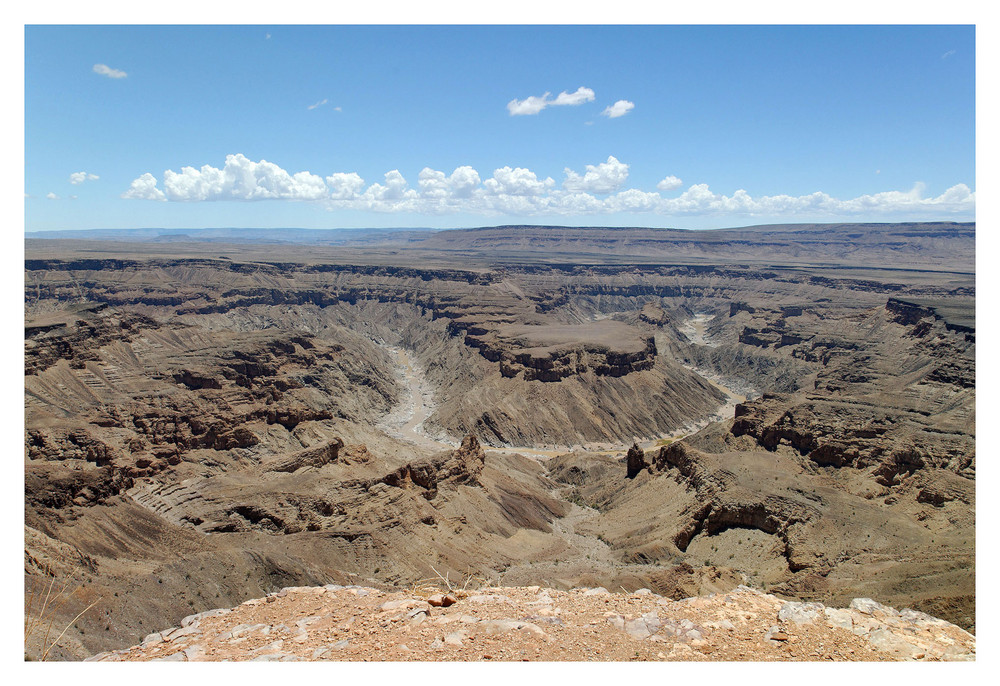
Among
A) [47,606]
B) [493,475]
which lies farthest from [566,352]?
[47,606]

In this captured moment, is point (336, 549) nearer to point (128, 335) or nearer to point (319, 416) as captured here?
point (319, 416)

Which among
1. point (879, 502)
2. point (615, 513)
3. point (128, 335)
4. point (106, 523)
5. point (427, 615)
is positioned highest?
point (128, 335)

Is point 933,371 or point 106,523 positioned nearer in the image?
point 106,523

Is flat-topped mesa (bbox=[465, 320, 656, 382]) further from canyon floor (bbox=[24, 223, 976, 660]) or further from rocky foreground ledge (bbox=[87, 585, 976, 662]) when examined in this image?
rocky foreground ledge (bbox=[87, 585, 976, 662])

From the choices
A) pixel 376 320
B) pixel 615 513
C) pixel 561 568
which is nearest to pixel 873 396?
pixel 615 513

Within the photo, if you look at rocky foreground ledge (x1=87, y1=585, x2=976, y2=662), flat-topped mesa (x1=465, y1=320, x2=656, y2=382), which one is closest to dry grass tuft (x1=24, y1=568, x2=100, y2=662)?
rocky foreground ledge (x1=87, y1=585, x2=976, y2=662)

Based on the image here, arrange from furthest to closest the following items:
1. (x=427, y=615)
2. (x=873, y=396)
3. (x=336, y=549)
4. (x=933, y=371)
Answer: (x=933, y=371) → (x=873, y=396) → (x=336, y=549) → (x=427, y=615)
